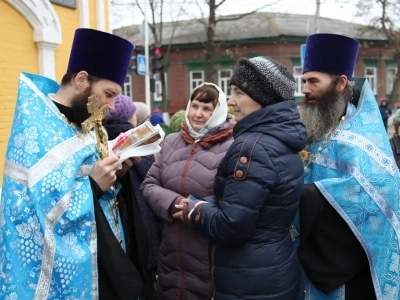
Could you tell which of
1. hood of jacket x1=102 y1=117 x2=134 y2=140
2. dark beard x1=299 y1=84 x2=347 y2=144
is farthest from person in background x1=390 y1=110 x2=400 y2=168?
hood of jacket x1=102 y1=117 x2=134 y2=140

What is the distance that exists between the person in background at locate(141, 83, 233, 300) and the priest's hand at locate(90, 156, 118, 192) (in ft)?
1.73

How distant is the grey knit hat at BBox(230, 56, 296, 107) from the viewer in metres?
2.04

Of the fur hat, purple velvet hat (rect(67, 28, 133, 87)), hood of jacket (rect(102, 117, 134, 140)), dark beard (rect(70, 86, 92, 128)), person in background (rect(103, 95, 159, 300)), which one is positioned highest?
purple velvet hat (rect(67, 28, 133, 87))

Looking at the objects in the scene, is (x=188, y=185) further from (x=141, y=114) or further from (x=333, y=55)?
(x=141, y=114)

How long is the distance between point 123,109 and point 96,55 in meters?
1.21

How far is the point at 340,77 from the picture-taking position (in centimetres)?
262

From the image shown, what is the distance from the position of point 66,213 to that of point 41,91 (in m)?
0.63

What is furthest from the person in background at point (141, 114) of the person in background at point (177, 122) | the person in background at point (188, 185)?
the person in background at point (188, 185)

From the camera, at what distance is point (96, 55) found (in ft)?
7.17

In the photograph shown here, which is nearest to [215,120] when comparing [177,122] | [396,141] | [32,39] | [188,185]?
[188,185]

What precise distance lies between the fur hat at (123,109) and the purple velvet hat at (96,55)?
41.9 inches

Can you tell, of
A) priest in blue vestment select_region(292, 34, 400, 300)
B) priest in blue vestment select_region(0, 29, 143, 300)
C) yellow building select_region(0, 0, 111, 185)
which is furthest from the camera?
yellow building select_region(0, 0, 111, 185)

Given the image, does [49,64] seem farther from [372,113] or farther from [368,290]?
[368,290]

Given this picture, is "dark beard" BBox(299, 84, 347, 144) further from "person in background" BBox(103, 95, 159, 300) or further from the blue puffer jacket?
"person in background" BBox(103, 95, 159, 300)
